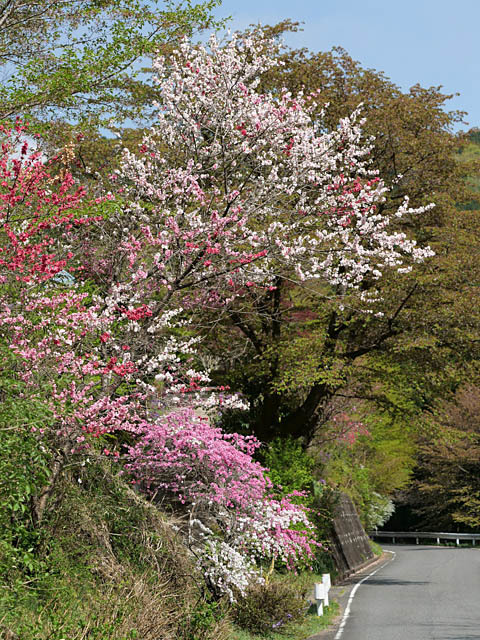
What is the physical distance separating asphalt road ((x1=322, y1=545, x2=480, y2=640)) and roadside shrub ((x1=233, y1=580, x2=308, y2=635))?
2.94 feet

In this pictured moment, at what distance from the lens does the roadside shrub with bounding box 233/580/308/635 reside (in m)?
12.8

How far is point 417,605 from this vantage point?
52.9ft

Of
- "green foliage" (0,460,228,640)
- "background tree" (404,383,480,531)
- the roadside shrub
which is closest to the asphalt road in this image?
the roadside shrub

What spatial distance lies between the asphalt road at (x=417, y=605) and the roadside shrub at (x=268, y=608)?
896 mm

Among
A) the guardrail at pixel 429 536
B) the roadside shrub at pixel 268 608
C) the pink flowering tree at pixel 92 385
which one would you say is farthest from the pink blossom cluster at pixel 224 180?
the guardrail at pixel 429 536

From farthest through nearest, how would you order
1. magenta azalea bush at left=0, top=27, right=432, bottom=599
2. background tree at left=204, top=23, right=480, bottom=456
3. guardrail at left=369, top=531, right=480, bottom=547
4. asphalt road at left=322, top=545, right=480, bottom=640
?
guardrail at left=369, top=531, right=480, bottom=547, background tree at left=204, top=23, right=480, bottom=456, asphalt road at left=322, top=545, right=480, bottom=640, magenta azalea bush at left=0, top=27, right=432, bottom=599

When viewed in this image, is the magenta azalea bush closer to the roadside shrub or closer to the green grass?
the roadside shrub

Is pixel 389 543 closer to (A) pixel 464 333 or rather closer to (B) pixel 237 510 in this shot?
(A) pixel 464 333

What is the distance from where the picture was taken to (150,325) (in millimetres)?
10359

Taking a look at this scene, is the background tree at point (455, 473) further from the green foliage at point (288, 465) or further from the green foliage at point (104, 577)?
the green foliage at point (104, 577)

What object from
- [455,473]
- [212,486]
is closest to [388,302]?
[212,486]

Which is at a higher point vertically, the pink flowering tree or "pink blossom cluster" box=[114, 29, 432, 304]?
"pink blossom cluster" box=[114, 29, 432, 304]

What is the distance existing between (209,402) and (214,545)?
262cm

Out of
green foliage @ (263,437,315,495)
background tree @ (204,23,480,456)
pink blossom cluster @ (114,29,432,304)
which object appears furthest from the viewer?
green foliage @ (263,437,315,495)
